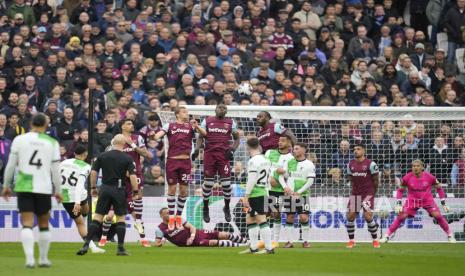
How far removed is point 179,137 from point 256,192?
3.99 metres

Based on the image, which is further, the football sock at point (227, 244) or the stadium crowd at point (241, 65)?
the stadium crowd at point (241, 65)

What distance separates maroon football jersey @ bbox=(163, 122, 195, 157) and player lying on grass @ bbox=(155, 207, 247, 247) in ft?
4.89

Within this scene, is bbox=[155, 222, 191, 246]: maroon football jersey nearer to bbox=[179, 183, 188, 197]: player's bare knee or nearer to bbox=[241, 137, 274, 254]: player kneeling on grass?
bbox=[179, 183, 188, 197]: player's bare knee

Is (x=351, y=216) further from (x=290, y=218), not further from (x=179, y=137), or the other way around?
(x=179, y=137)

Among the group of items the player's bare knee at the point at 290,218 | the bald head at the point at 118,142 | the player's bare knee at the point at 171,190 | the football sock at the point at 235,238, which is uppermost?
the bald head at the point at 118,142

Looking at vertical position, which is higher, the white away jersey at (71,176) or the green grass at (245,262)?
the white away jersey at (71,176)

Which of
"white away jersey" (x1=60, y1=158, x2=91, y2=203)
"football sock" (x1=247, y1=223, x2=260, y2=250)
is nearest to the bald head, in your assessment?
"white away jersey" (x1=60, y1=158, x2=91, y2=203)

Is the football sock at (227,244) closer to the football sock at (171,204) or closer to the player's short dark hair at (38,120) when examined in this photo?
the football sock at (171,204)

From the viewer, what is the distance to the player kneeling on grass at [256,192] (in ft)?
66.1

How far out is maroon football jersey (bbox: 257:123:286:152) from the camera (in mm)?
24062

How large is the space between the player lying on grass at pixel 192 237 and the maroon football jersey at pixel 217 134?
1791 millimetres

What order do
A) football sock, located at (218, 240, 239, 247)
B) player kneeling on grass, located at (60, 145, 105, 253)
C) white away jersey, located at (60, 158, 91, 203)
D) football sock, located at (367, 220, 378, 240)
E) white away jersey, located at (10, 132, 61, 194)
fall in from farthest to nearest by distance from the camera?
1. football sock, located at (367, 220, 378, 240)
2. football sock, located at (218, 240, 239, 247)
3. white away jersey, located at (60, 158, 91, 203)
4. player kneeling on grass, located at (60, 145, 105, 253)
5. white away jersey, located at (10, 132, 61, 194)

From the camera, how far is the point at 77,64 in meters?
29.4

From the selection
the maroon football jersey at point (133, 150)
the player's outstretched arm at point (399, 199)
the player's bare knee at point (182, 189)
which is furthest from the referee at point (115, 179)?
the player's outstretched arm at point (399, 199)
